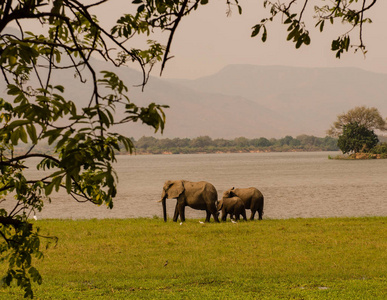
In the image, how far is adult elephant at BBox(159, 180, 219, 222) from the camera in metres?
19.8

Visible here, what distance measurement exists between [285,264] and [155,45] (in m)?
7.10

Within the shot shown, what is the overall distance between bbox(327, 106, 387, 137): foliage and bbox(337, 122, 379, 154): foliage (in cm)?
856

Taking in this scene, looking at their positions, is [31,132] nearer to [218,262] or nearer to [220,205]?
[218,262]

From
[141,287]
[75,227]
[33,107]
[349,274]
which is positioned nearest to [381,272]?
[349,274]

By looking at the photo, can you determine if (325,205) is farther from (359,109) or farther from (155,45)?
(359,109)

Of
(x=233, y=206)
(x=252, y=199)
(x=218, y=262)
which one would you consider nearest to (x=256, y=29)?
(x=218, y=262)

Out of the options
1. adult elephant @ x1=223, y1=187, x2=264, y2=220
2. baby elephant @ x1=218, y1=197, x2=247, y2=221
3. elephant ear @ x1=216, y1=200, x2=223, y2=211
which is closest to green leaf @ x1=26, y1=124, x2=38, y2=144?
baby elephant @ x1=218, y1=197, x2=247, y2=221

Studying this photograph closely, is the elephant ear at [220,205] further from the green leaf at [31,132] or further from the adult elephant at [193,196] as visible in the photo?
the green leaf at [31,132]

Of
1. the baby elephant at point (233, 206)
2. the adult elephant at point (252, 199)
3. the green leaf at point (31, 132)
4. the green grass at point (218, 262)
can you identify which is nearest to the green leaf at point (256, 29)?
the green leaf at point (31, 132)

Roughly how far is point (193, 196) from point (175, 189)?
783 mm

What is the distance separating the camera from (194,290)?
31.4 ft

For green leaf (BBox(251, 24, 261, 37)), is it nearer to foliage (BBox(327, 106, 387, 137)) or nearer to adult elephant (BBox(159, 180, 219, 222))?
adult elephant (BBox(159, 180, 219, 222))

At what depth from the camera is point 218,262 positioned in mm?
11922

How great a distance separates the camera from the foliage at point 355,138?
91500mm
